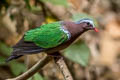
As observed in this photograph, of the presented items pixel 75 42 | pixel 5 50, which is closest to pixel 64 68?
pixel 75 42

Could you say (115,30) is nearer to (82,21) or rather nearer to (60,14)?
(60,14)

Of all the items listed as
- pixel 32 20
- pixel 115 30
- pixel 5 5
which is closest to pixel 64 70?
pixel 32 20

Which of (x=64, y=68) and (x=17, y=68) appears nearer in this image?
(x=64, y=68)

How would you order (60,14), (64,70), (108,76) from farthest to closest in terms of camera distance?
(108,76) → (60,14) → (64,70)

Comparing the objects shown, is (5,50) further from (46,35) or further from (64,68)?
(64,68)

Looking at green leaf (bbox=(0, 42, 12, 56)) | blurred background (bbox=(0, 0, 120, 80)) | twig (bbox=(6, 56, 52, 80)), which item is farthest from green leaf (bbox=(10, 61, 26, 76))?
twig (bbox=(6, 56, 52, 80))

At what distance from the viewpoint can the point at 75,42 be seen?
13.7 ft

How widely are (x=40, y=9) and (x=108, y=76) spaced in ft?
9.28

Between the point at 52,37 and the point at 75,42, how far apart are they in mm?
1243

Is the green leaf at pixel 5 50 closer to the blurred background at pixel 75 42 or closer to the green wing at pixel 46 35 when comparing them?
the blurred background at pixel 75 42

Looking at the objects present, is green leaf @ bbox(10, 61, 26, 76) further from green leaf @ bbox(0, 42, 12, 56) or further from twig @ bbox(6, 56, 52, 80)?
twig @ bbox(6, 56, 52, 80)

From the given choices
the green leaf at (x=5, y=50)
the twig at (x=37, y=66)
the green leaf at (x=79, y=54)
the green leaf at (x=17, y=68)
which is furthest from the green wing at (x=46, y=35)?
the green leaf at (x=5, y=50)

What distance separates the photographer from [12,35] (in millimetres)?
5508

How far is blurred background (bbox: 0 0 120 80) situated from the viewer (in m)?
4.09
